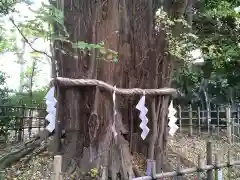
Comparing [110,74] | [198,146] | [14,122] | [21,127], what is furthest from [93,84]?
[198,146]

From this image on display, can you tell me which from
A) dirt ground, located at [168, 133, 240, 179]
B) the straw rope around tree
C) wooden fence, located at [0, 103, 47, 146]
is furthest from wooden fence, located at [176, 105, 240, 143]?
the straw rope around tree

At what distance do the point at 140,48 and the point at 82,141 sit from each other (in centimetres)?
186

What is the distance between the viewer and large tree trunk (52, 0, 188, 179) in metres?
4.49

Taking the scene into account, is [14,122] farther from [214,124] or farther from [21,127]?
[214,124]

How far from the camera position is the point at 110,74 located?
4.70 m

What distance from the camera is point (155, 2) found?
5418mm

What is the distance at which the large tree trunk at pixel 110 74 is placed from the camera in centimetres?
449

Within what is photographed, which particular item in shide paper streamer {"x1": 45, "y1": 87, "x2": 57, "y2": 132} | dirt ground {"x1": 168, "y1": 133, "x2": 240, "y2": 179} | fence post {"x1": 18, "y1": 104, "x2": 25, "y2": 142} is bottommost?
dirt ground {"x1": 168, "y1": 133, "x2": 240, "y2": 179}

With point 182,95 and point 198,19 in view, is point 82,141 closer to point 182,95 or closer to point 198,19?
point 198,19

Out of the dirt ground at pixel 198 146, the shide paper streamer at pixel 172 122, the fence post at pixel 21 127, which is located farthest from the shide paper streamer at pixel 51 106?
the fence post at pixel 21 127

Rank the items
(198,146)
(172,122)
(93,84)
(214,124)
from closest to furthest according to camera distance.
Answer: (93,84), (172,122), (198,146), (214,124)

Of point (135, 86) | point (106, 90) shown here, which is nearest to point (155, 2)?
point (135, 86)

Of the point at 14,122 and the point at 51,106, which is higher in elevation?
the point at 51,106

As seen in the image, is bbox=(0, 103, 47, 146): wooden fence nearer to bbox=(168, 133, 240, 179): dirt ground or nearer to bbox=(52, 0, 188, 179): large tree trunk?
bbox=(168, 133, 240, 179): dirt ground
